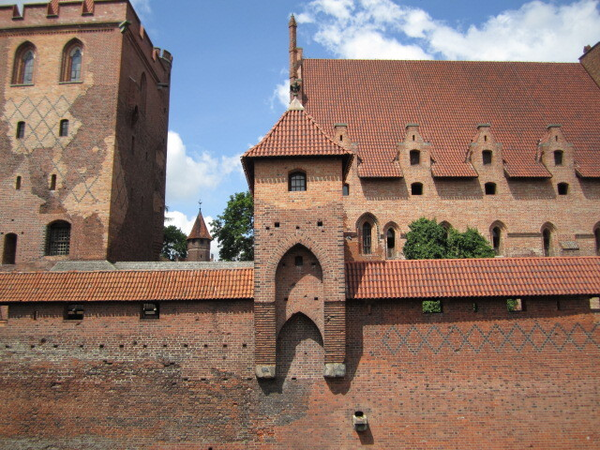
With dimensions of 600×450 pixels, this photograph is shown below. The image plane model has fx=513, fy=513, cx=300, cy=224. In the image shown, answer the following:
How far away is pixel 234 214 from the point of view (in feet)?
105

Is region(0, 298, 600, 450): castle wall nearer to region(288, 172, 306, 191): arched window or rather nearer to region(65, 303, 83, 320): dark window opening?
region(65, 303, 83, 320): dark window opening

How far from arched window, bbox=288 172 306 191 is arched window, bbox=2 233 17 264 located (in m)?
11.2

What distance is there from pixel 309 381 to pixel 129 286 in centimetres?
493

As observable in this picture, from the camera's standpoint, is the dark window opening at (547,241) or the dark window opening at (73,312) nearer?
the dark window opening at (73,312)

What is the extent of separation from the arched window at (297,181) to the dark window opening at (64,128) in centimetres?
1006

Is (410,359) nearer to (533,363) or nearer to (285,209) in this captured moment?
(533,363)

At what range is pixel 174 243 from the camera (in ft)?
159

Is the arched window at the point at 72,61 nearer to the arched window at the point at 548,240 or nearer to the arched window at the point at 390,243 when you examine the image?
the arched window at the point at 390,243

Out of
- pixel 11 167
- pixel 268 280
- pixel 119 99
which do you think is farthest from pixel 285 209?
pixel 11 167

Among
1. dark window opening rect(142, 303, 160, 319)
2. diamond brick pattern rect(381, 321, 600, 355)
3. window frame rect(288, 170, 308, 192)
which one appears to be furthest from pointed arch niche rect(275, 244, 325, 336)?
dark window opening rect(142, 303, 160, 319)

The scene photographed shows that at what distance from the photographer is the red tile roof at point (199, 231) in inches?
1665

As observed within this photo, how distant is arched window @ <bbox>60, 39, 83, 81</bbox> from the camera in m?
19.0

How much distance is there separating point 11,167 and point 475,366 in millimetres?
16579

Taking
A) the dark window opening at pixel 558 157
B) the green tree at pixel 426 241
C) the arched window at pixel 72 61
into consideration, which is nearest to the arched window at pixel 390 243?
the green tree at pixel 426 241
